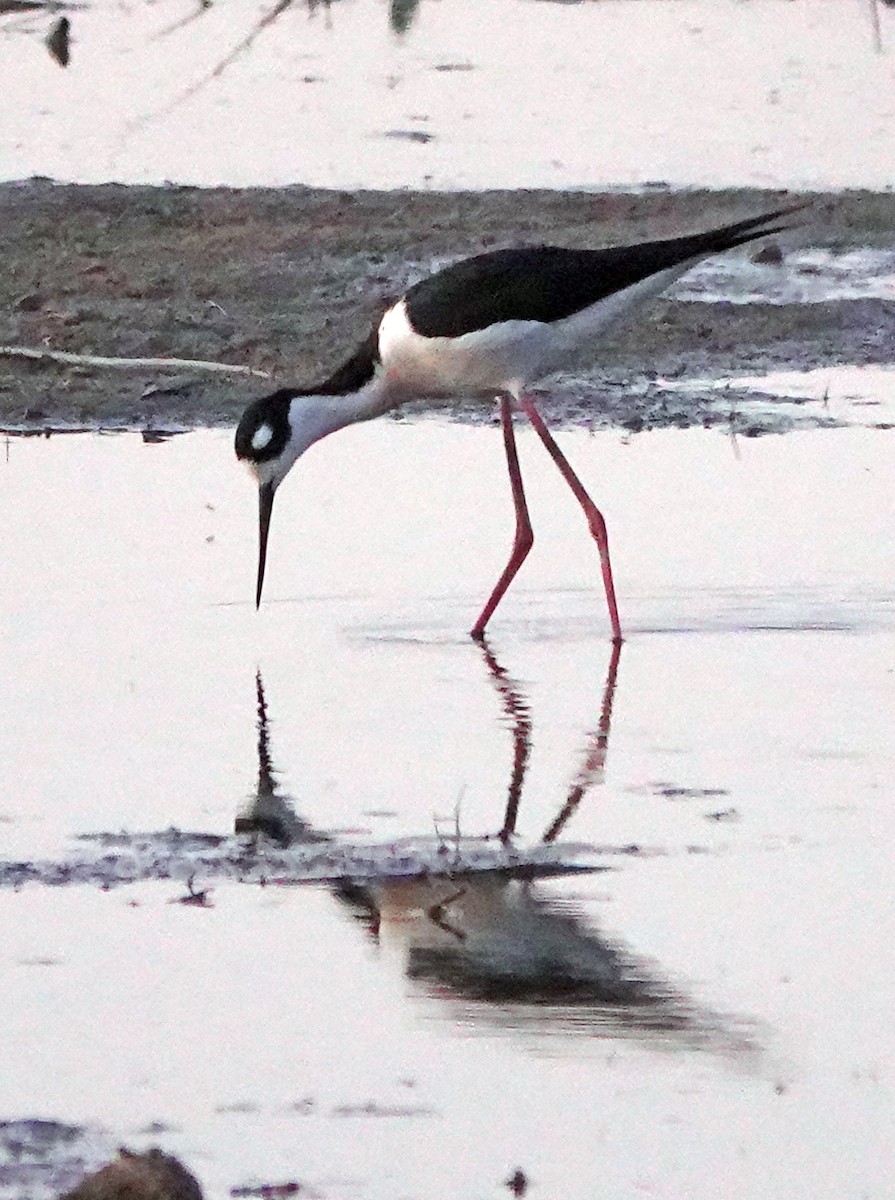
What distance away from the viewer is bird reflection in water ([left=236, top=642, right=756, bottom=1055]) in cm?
462

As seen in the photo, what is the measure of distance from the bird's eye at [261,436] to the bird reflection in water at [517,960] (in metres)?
2.59

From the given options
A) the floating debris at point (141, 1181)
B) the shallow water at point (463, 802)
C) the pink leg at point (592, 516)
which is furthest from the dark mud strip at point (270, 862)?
the pink leg at point (592, 516)

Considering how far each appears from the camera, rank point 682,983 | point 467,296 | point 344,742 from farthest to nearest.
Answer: point 467,296 → point 344,742 → point 682,983

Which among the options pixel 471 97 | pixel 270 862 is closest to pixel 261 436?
pixel 270 862

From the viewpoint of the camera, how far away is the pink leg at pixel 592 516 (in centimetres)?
783

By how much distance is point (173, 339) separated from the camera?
11.9m

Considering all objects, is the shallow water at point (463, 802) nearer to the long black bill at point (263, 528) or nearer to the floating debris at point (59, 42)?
the long black bill at point (263, 528)

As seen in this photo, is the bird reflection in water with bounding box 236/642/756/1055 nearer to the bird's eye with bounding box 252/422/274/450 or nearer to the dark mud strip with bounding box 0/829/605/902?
the dark mud strip with bounding box 0/829/605/902

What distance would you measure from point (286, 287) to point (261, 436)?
475 centimetres

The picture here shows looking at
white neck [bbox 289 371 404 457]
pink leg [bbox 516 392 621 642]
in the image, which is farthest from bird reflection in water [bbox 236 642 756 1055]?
white neck [bbox 289 371 404 457]

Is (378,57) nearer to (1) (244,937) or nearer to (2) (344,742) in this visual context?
(2) (344,742)

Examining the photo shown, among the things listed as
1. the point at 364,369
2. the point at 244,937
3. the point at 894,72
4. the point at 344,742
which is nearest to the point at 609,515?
the point at 364,369

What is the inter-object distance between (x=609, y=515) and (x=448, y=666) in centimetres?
180

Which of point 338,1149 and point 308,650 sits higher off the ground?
point 338,1149
